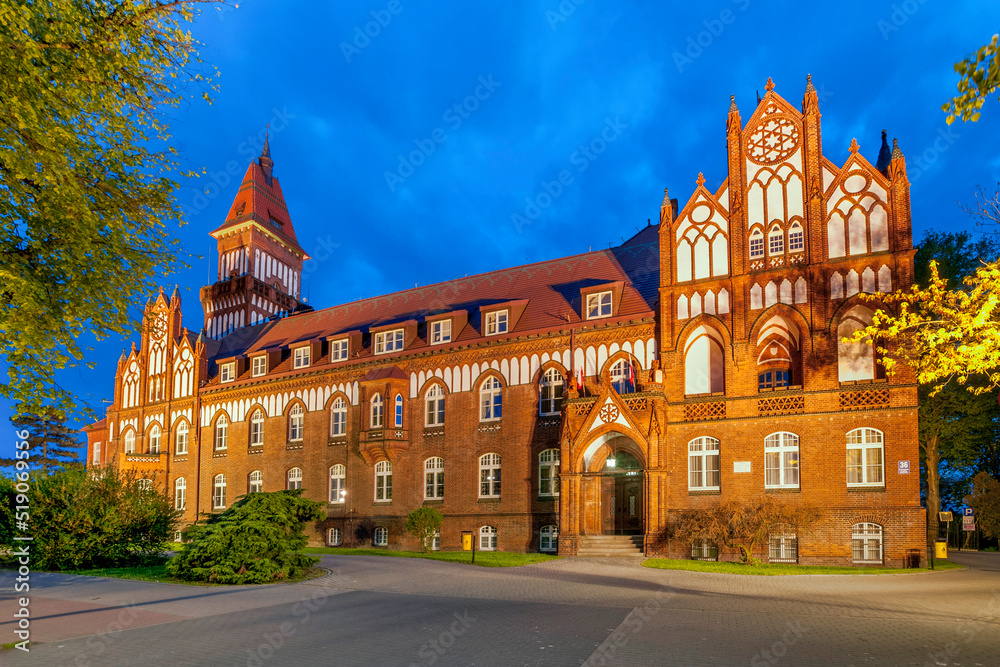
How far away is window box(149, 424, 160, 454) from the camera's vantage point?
4834cm

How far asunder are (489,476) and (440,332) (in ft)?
25.0

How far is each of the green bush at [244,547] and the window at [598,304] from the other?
1664cm

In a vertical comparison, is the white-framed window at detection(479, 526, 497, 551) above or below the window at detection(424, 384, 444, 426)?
below

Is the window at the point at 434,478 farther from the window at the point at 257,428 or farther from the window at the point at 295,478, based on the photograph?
the window at the point at 257,428

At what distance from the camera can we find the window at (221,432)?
4534cm

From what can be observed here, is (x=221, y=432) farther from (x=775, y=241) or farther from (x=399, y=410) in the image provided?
(x=775, y=241)

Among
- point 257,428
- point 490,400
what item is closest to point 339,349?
point 257,428

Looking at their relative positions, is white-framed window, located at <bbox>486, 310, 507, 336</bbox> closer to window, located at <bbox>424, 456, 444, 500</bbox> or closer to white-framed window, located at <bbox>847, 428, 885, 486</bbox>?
window, located at <bbox>424, 456, 444, 500</bbox>

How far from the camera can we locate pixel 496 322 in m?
36.7

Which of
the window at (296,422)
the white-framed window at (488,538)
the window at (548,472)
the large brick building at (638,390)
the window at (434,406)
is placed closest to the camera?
the large brick building at (638,390)

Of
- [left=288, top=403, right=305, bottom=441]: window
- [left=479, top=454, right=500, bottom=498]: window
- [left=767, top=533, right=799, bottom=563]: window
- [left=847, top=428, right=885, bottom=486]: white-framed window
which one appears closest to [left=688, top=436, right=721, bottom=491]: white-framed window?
[left=767, top=533, right=799, bottom=563]: window

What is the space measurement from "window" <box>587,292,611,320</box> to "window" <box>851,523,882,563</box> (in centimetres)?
1269

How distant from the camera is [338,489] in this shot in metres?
39.8

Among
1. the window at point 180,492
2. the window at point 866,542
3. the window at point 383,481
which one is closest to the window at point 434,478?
the window at point 383,481
